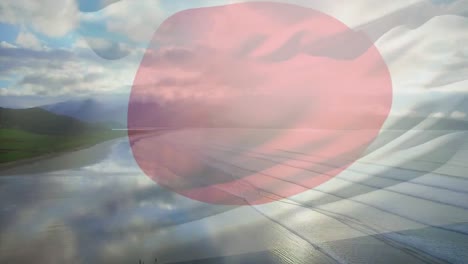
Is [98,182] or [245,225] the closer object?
[245,225]

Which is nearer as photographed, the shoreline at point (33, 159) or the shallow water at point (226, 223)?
the shallow water at point (226, 223)

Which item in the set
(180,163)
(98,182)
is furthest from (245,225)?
(180,163)

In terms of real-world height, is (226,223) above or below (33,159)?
below

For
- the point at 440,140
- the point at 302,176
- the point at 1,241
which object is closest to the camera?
the point at 1,241

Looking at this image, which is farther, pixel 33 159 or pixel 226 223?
pixel 33 159

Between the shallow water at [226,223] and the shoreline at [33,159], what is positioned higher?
the shoreline at [33,159]

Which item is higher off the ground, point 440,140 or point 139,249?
point 440,140

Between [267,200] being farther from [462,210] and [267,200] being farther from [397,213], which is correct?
[462,210]

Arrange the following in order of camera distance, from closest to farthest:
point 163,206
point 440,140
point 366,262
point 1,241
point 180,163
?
point 366,262, point 1,241, point 163,206, point 180,163, point 440,140

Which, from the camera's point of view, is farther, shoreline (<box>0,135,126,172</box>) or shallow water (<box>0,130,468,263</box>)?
shoreline (<box>0,135,126,172</box>)

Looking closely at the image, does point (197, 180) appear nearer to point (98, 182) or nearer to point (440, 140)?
point (98, 182)

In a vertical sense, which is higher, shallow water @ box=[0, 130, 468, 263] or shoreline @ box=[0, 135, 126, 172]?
shoreline @ box=[0, 135, 126, 172]
